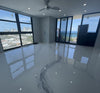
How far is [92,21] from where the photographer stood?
4488 millimetres

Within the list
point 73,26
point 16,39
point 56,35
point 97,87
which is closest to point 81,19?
point 73,26

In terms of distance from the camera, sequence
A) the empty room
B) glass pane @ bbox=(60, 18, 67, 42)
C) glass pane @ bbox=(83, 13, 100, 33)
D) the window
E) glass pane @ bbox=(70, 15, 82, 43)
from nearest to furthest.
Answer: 1. the empty room
2. the window
3. glass pane @ bbox=(83, 13, 100, 33)
4. glass pane @ bbox=(70, 15, 82, 43)
5. glass pane @ bbox=(60, 18, 67, 42)

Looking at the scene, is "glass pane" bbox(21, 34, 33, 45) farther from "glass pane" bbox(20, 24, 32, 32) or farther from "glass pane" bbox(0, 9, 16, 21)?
"glass pane" bbox(0, 9, 16, 21)

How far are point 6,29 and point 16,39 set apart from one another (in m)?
0.96

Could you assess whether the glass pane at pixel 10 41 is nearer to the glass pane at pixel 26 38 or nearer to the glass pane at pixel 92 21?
the glass pane at pixel 26 38

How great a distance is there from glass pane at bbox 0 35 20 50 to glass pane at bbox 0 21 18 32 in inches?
18.2

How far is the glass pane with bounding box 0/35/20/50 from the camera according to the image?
144 inches

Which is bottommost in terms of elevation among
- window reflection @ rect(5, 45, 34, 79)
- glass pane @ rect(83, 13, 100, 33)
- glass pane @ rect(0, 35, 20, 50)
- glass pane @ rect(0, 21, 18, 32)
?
window reflection @ rect(5, 45, 34, 79)

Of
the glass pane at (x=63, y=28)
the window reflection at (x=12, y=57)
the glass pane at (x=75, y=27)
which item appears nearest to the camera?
the window reflection at (x=12, y=57)

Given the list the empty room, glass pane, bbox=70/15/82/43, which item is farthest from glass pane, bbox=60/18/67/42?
glass pane, bbox=70/15/82/43

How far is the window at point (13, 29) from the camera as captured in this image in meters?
3.57

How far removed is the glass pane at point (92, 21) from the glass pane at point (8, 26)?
6103 millimetres

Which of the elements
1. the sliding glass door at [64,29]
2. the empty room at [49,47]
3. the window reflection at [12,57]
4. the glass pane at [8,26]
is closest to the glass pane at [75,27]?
the empty room at [49,47]

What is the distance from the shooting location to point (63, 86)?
130cm
